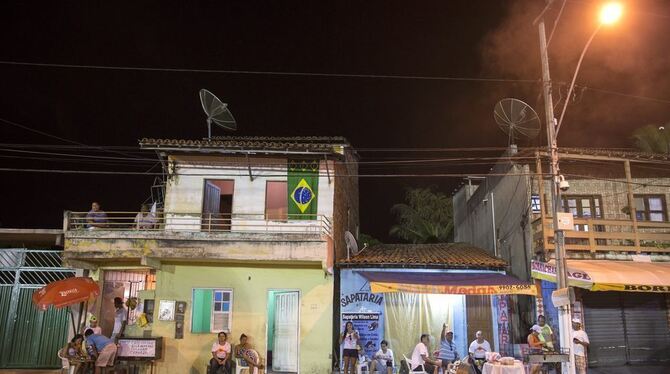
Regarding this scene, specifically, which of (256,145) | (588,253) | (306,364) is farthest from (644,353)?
(256,145)

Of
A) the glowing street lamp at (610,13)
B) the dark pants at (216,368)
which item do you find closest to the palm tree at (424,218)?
the dark pants at (216,368)

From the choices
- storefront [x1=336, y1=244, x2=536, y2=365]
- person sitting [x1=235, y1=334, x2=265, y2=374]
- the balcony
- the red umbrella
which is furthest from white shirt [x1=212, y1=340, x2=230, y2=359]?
the red umbrella

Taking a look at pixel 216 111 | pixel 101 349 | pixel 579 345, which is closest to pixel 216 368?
pixel 101 349

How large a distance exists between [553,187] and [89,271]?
12.9 metres

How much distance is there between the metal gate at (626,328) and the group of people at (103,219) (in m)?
12.9

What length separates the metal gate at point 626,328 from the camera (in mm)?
15773

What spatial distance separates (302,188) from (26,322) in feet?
29.1

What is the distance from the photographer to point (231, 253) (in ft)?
49.8

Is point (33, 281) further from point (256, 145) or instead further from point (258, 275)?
point (256, 145)

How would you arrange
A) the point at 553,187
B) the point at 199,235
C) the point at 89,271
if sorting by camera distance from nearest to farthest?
the point at 553,187, the point at 199,235, the point at 89,271

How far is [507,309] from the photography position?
16.3m

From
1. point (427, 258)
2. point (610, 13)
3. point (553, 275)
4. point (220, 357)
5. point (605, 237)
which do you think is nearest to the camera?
point (610, 13)

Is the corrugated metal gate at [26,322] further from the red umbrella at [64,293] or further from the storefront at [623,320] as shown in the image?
the storefront at [623,320]

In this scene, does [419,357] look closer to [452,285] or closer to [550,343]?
[452,285]
